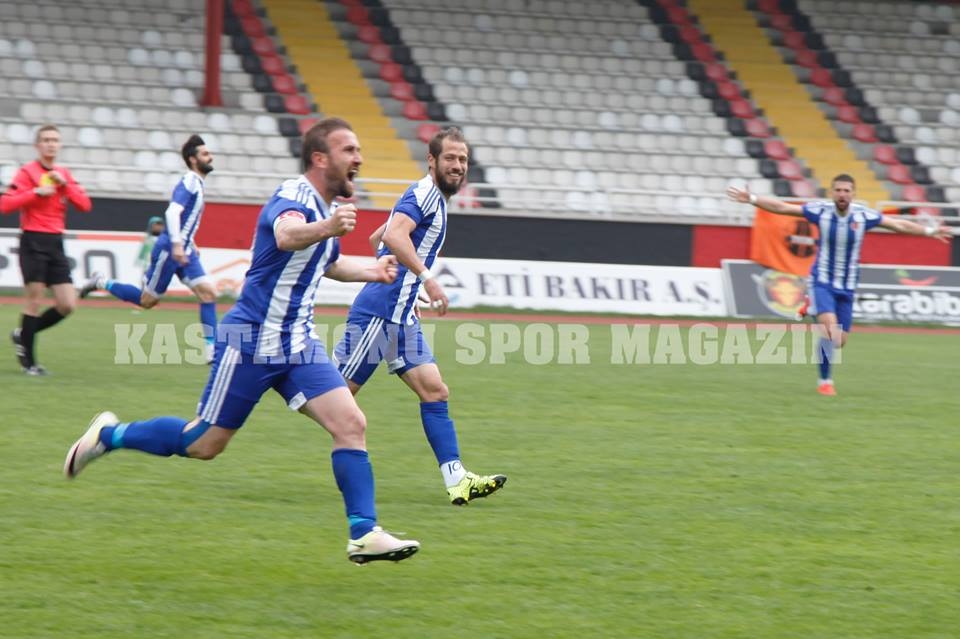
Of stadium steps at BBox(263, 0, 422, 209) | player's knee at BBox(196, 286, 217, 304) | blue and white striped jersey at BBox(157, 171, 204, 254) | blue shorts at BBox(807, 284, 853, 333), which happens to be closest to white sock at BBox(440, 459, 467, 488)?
blue and white striped jersey at BBox(157, 171, 204, 254)

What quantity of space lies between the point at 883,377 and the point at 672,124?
14.7m

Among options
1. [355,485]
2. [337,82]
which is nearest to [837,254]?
[355,485]

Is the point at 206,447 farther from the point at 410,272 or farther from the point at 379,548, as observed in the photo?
the point at 410,272

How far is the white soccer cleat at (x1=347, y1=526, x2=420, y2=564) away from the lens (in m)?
5.26

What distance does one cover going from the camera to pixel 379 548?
5.27 m

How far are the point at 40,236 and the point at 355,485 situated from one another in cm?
658

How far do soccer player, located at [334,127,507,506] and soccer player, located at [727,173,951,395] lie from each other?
584cm

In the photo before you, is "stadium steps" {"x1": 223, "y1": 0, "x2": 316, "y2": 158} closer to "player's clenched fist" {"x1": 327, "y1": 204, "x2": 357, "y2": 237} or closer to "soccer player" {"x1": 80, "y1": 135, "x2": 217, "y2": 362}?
"soccer player" {"x1": 80, "y1": 135, "x2": 217, "y2": 362}

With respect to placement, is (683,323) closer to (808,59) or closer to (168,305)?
(168,305)

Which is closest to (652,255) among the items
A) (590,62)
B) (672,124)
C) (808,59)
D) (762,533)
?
(672,124)

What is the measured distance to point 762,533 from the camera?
636 cm

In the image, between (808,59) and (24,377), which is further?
(808,59)

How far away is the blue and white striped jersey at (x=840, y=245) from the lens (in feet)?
40.4

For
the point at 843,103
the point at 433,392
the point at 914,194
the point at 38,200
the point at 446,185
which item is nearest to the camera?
the point at 446,185
